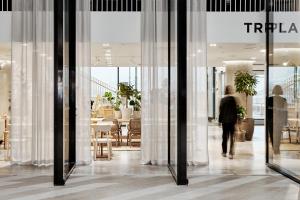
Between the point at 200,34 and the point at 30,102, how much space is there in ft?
12.3

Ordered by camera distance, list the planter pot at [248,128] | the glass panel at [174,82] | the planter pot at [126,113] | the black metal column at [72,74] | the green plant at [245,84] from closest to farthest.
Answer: the glass panel at [174,82], the black metal column at [72,74], the planter pot at [126,113], the planter pot at [248,128], the green plant at [245,84]

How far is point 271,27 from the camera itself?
1013cm

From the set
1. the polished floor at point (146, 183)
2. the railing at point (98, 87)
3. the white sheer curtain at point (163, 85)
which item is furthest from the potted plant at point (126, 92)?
the railing at point (98, 87)

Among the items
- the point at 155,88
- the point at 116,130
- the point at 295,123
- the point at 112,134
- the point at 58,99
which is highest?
the point at 155,88

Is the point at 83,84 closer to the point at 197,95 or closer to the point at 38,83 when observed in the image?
the point at 38,83

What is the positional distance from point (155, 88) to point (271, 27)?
2.87m

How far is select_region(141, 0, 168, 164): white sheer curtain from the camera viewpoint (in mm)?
9617

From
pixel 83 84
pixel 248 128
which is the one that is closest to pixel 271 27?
pixel 83 84

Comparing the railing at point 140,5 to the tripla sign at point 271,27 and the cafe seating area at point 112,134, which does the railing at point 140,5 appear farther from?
the cafe seating area at point 112,134

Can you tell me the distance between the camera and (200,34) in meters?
9.62

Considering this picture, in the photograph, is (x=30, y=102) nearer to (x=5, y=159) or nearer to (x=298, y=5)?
(x=5, y=159)

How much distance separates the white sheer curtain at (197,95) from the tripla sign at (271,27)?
1.38 m

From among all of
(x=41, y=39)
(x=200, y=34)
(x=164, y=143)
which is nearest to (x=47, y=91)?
(x=41, y=39)

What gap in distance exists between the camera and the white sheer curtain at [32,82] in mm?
9508
